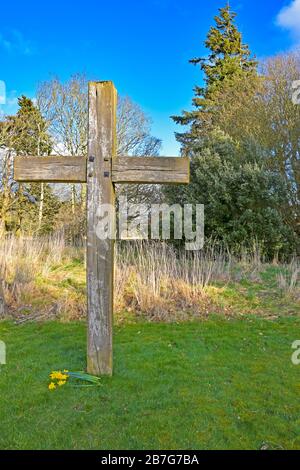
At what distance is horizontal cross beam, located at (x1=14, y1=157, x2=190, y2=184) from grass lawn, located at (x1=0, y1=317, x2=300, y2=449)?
167 centimetres

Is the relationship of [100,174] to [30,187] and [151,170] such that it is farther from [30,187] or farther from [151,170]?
[30,187]

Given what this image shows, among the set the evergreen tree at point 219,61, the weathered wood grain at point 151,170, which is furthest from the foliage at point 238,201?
the evergreen tree at point 219,61

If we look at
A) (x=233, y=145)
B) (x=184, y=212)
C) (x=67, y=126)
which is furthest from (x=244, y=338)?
(x=67, y=126)

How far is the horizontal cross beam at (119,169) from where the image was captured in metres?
2.75

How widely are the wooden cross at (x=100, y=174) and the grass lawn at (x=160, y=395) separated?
47cm

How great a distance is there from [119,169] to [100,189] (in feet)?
0.74

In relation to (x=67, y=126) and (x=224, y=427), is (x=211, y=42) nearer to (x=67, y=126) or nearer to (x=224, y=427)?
(x=67, y=126)

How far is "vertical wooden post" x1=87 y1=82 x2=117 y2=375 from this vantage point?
2.70 metres

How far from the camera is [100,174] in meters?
2.72

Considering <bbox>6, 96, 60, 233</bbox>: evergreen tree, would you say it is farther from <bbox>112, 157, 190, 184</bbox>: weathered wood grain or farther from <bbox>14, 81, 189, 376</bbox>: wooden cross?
<bbox>112, 157, 190, 184</bbox>: weathered wood grain
